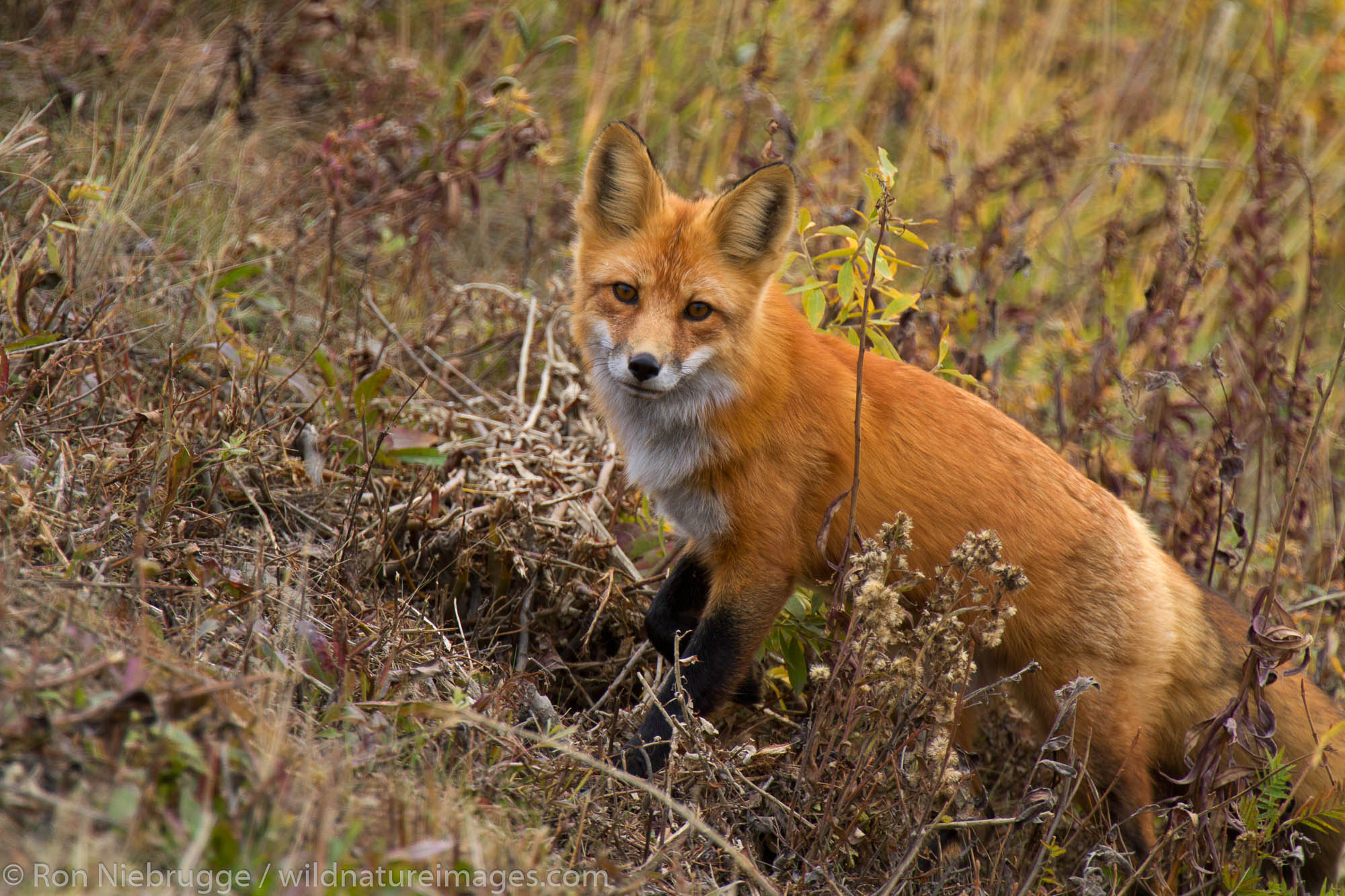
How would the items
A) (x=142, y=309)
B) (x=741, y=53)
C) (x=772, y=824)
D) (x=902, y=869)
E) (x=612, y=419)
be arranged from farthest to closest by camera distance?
(x=741, y=53), (x=142, y=309), (x=612, y=419), (x=772, y=824), (x=902, y=869)

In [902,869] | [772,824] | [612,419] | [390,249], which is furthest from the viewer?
[390,249]

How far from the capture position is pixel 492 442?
13.3ft

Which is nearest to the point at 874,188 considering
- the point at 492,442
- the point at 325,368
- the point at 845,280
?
the point at 845,280

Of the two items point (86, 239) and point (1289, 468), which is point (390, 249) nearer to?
point (86, 239)

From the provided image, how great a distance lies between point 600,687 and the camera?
3588mm

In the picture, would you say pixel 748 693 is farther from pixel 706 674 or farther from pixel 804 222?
pixel 804 222

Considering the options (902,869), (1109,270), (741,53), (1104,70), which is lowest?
(902,869)

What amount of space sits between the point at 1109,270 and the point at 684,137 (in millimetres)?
2970

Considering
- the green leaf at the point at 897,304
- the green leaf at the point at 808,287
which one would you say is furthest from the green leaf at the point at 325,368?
the green leaf at the point at 897,304

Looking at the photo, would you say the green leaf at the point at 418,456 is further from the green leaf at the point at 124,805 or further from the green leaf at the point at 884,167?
the green leaf at the point at 124,805

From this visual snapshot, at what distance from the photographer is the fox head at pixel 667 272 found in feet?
10.2

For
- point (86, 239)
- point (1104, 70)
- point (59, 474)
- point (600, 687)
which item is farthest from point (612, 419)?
point (1104, 70)

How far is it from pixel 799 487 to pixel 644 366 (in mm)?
641

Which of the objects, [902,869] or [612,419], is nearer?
[902,869]
